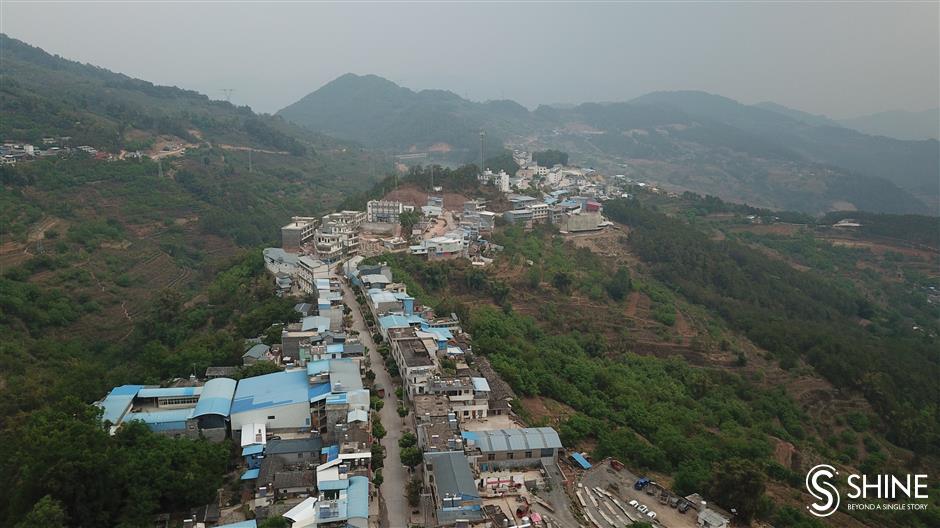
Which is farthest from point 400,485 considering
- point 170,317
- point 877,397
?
point 877,397

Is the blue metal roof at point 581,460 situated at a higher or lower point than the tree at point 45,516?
lower

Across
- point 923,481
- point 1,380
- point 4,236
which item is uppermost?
point 4,236

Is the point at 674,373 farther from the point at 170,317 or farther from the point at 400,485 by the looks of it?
the point at 170,317

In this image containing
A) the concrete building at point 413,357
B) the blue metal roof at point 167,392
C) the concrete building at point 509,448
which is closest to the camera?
the concrete building at point 509,448

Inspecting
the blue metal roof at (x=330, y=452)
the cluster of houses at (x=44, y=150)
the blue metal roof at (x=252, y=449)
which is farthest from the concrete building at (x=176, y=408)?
the cluster of houses at (x=44, y=150)

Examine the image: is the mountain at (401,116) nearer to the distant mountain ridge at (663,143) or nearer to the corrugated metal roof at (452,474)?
the distant mountain ridge at (663,143)

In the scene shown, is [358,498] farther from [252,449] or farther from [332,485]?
[252,449]

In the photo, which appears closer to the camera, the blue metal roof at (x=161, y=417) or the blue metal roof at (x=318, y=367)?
the blue metal roof at (x=161, y=417)

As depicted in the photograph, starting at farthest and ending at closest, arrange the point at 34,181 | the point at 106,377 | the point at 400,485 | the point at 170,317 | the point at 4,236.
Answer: the point at 34,181 < the point at 4,236 < the point at 170,317 < the point at 106,377 < the point at 400,485
